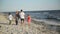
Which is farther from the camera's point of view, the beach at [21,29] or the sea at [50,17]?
the sea at [50,17]

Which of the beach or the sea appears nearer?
the beach

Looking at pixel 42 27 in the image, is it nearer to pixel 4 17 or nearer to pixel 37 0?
pixel 37 0

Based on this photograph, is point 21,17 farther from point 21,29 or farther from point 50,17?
point 50,17

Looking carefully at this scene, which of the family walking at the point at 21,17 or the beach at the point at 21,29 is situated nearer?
the beach at the point at 21,29

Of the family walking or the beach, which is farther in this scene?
the family walking

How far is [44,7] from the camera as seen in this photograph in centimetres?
378

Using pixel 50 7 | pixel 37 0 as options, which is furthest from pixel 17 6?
pixel 50 7

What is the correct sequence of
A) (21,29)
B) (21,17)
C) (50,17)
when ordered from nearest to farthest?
1. (21,29)
2. (21,17)
3. (50,17)

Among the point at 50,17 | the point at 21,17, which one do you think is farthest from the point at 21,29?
the point at 50,17

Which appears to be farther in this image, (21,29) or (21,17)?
(21,17)

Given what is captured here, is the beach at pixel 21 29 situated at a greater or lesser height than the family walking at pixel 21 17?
lesser

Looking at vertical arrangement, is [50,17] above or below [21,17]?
below

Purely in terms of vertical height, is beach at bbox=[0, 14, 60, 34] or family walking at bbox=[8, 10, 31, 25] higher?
family walking at bbox=[8, 10, 31, 25]

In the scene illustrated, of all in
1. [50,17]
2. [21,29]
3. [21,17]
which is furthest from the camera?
[50,17]
